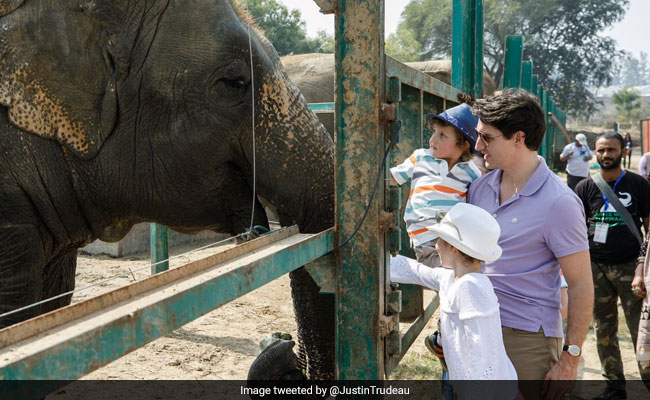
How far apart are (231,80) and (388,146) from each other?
0.89 m

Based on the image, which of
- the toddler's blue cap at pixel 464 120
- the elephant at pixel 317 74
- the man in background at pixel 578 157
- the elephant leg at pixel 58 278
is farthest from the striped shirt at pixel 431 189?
the man in background at pixel 578 157

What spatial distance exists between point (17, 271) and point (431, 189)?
69.4 inches

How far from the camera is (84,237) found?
324 centimetres

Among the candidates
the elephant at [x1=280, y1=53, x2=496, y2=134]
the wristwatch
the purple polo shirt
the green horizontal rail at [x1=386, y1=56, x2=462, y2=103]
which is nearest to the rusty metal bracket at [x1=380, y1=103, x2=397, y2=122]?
the green horizontal rail at [x1=386, y1=56, x2=462, y2=103]

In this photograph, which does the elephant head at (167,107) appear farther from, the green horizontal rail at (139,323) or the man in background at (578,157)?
the man in background at (578,157)

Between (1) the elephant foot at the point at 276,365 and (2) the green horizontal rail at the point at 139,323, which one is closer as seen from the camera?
(2) the green horizontal rail at the point at 139,323

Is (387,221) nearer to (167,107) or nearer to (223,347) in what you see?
(167,107)

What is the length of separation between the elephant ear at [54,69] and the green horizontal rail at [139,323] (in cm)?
148

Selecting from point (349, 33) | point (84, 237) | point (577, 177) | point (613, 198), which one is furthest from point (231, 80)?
point (577, 177)

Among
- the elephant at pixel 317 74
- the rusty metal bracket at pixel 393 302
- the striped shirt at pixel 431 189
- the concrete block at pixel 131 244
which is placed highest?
the elephant at pixel 317 74

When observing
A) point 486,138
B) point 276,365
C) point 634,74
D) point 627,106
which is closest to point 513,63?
point 486,138

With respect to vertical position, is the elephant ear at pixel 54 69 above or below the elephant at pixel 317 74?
below

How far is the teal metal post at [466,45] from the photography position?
4.88 m

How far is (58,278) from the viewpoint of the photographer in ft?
12.1
